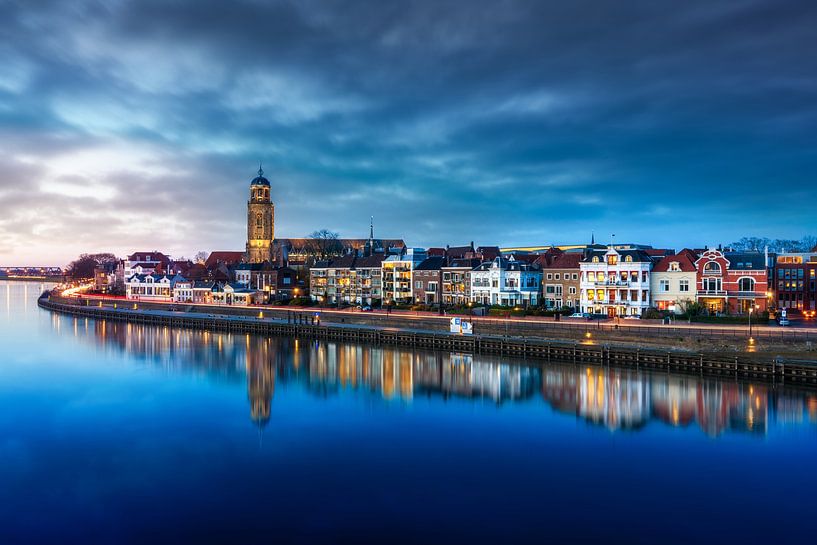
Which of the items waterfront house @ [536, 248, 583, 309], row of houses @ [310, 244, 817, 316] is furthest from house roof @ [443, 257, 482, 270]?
waterfront house @ [536, 248, 583, 309]

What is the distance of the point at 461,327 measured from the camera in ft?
193

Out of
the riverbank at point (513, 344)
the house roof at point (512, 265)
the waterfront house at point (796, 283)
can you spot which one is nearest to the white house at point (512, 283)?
the house roof at point (512, 265)

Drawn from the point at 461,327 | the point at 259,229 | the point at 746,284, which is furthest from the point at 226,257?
the point at 746,284

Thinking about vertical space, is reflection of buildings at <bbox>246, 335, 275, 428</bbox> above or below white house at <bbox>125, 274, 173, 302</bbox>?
below

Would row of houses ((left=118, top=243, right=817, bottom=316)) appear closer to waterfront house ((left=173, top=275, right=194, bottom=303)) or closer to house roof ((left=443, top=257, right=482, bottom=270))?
house roof ((left=443, top=257, right=482, bottom=270))

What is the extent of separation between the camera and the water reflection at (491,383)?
33094 millimetres

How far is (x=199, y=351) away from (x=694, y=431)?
146 feet

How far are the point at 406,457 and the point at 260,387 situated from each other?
59.3ft

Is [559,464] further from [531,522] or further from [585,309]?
[585,309]

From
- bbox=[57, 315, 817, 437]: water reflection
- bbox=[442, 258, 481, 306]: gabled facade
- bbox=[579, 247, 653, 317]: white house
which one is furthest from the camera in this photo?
bbox=[442, 258, 481, 306]: gabled facade

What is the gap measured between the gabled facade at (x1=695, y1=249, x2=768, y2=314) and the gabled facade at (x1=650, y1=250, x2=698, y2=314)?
2.26 ft

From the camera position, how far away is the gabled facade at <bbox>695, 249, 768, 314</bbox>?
183 feet

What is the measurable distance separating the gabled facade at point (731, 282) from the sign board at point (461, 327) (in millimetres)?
21086

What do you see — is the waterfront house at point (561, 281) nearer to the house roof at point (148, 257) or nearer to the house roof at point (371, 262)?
the house roof at point (371, 262)
